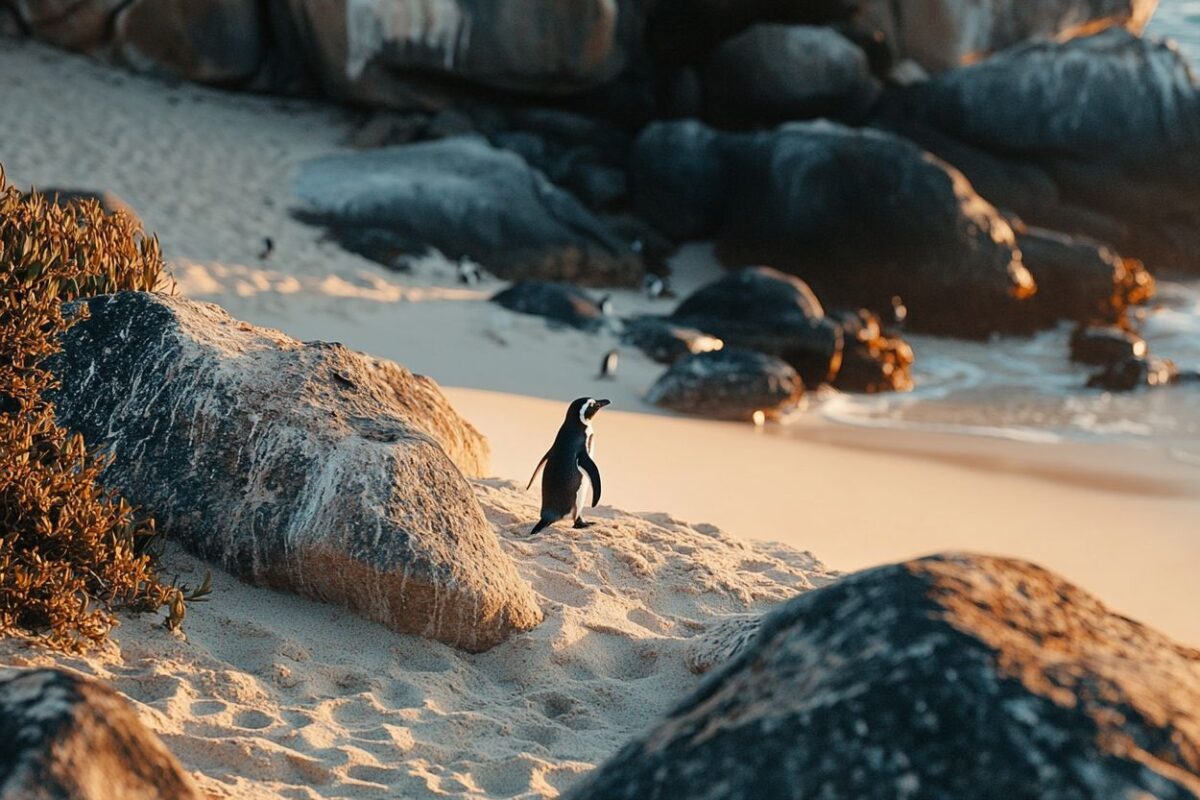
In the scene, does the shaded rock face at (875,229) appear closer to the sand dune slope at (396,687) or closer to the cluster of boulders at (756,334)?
the cluster of boulders at (756,334)

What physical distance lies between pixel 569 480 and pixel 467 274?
27.9 feet

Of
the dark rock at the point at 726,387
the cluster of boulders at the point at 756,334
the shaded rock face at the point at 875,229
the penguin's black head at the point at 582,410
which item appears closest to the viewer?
the penguin's black head at the point at 582,410

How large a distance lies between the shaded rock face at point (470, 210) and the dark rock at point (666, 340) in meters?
2.68

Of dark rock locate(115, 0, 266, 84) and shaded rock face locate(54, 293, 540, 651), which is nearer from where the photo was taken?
shaded rock face locate(54, 293, 540, 651)

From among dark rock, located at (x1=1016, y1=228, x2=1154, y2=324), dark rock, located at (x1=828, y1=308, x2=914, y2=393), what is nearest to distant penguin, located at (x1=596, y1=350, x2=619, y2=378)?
dark rock, located at (x1=828, y1=308, x2=914, y2=393)

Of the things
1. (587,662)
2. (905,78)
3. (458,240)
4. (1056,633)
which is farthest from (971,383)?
(1056,633)

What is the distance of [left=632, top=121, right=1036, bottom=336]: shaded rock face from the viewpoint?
52.7 ft

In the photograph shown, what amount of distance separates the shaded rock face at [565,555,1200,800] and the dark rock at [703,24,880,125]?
17.5 metres

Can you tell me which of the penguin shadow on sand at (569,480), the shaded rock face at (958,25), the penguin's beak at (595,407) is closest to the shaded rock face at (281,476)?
the penguin shadow on sand at (569,480)

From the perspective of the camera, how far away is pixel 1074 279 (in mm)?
16984

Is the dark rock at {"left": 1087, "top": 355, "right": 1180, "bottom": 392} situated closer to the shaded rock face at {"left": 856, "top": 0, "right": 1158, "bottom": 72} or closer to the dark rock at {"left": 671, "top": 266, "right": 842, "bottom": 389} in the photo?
the dark rock at {"left": 671, "top": 266, "right": 842, "bottom": 389}

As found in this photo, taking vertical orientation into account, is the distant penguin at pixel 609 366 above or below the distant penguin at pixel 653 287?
above

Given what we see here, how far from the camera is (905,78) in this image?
2112 centimetres

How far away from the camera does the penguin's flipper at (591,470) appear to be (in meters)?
6.52
